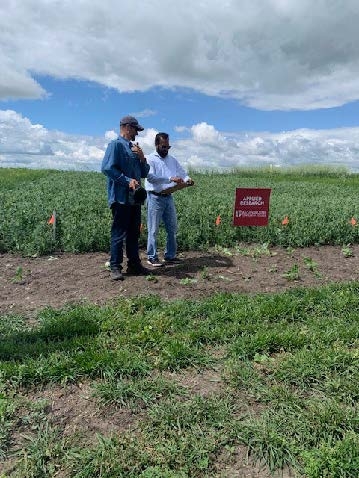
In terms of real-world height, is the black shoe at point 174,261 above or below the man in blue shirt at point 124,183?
below

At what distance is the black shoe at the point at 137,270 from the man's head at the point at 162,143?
1.63 m

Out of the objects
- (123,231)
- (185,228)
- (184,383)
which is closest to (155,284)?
(123,231)

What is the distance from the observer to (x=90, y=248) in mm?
7414

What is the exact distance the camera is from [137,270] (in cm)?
597

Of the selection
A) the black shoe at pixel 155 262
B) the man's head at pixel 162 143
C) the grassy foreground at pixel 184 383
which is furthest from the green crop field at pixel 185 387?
the man's head at pixel 162 143

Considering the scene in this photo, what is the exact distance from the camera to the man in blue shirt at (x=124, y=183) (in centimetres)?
544

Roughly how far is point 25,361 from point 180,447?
4.99 ft

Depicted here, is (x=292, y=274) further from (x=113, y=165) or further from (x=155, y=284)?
(x=113, y=165)

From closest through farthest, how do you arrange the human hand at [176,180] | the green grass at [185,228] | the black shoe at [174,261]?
the human hand at [176,180] < the black shoe at [174,261] < the green grass at [185,228]

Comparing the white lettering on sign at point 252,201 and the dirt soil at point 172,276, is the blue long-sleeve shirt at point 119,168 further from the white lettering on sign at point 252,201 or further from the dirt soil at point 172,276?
the white lettering on sign at point 252,201

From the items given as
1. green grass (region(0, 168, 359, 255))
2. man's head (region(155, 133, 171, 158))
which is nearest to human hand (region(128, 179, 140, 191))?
man's head (region(155, 133, 171, 158))

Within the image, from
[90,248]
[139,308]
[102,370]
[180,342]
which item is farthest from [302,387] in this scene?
[90,248]

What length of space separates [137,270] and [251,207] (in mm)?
2225

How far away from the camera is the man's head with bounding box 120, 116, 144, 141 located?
5551 millimetres
